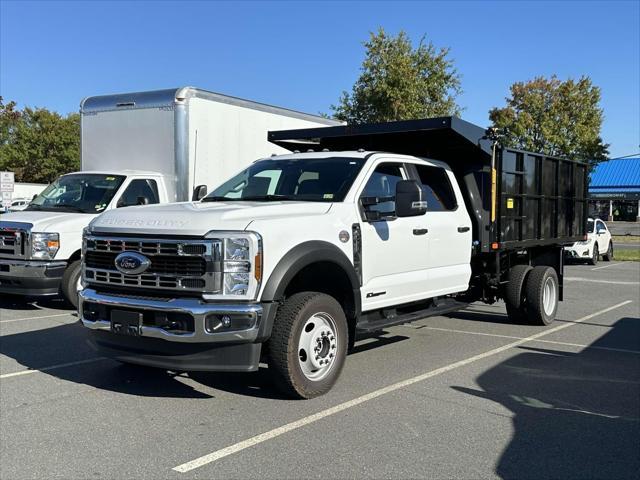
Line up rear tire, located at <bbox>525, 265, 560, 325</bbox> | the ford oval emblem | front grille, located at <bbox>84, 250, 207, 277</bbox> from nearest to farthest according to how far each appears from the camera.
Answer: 1. front grille, located at <bbox>84, 250, 207, 277</bbox>
2. the ford oval emblem
3. rear tire, located at <bbox>525, 265, 560, 325</bbox>

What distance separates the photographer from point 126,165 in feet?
38.1

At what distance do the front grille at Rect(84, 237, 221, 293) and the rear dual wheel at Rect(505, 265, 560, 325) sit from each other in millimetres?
5709

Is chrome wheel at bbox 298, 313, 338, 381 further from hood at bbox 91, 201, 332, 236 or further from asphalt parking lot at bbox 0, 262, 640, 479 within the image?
hood at bbox 91, 201, 332, 236

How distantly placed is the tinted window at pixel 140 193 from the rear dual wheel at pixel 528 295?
5.65 m

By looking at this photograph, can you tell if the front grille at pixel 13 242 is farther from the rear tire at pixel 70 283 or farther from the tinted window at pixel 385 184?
the tinted window at pixel 385 184

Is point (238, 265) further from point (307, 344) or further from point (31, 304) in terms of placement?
point (31, 304)

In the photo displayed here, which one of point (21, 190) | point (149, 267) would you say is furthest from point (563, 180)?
point (21, 190)

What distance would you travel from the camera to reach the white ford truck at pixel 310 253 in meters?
5.09

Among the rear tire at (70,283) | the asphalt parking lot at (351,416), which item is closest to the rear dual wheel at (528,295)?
the asphalt parking lot at (351,416)

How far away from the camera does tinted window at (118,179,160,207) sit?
10.5 meters

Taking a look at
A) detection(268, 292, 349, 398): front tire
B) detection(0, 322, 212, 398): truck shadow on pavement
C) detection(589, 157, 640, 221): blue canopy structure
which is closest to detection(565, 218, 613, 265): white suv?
detection(268, 292, 349, 398): front tire

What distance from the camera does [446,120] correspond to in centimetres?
764

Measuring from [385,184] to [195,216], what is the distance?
235 cm

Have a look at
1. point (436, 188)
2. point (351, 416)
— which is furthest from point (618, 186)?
point (351, 416)
